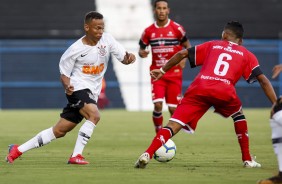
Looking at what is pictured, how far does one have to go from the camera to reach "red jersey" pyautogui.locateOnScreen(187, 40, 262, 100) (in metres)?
8.84

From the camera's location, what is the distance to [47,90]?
28.2 meters

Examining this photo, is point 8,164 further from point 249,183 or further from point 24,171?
point 249,183

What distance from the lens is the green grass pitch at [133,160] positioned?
7883 mm

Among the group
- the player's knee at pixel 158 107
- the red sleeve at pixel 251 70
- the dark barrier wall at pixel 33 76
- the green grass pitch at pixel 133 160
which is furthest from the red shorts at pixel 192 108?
the dark barrier wall at pixel 33 76

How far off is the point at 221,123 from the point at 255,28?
10.6m

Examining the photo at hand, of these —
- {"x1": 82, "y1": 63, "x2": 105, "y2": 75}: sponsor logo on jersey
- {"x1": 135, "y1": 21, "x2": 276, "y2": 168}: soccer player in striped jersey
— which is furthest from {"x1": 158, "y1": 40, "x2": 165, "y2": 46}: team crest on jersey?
{"x1": 135, "y1": 21, "x2": 276, "y2": 168}: soccer player in striped jersey

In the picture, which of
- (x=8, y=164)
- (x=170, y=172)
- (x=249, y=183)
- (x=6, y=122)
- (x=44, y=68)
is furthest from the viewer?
(x=44, y=68)

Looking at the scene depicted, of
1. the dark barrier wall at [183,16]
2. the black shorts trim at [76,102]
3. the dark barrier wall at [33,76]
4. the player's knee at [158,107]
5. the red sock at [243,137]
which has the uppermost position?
the black shorts trim at [76,102]

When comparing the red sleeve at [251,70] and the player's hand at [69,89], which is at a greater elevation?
the red sleeve at [251,70]

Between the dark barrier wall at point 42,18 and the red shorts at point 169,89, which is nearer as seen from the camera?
the red shorts at point 169,89

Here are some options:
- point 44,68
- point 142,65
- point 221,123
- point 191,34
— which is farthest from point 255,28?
point 221,123

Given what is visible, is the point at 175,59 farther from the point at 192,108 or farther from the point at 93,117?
the point at 93,117

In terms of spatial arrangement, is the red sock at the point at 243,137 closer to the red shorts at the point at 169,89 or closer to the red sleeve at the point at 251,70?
the red sleeve at the point at 251,70

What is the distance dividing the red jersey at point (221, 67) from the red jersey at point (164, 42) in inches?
186
